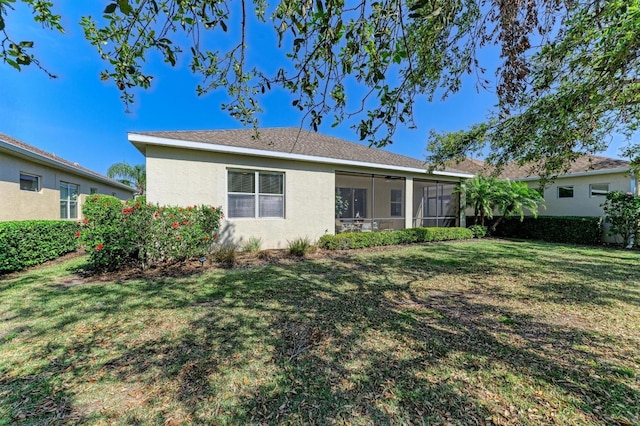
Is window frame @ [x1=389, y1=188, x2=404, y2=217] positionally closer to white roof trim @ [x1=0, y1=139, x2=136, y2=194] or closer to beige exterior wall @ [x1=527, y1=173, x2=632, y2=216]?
beige exterior wall @ [x1=527, y1=173, x2=632, y2=216]

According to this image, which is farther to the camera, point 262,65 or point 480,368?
point 262,65

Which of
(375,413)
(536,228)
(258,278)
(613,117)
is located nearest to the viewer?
(375,413)

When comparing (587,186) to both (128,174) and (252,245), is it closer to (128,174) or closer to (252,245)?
(252,245)

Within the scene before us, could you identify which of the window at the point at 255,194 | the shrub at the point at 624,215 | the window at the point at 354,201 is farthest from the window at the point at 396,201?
the window at the point at 255,194

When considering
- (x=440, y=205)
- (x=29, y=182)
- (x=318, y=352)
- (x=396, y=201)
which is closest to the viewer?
(x=318, y=352)

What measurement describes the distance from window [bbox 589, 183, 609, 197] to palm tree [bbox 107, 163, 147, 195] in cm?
3451

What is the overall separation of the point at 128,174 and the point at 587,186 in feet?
122

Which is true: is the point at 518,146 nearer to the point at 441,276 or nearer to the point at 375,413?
the point at 441,276

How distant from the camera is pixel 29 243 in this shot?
651 centimetres

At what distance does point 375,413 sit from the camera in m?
2.00

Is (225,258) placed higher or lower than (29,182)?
lower

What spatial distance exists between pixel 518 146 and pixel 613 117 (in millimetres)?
1913

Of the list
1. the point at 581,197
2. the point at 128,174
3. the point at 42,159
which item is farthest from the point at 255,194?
the point at 128,174

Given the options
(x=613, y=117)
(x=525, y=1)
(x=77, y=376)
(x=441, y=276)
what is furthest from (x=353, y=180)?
(x=77, y=376)
